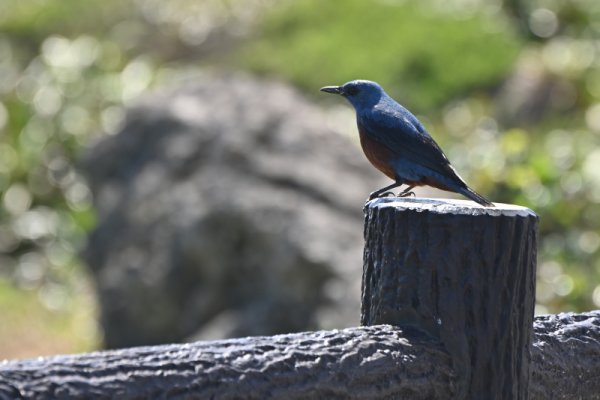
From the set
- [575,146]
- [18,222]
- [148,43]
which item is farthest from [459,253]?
[148,43]

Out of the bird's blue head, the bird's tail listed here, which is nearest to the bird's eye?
the bird's blue head

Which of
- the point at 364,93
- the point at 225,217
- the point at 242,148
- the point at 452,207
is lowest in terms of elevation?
the point at 452,207

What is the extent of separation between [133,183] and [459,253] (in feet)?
16.3

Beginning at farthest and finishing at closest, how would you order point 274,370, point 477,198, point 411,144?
point 411,144 → point 477,198 → point 274,370

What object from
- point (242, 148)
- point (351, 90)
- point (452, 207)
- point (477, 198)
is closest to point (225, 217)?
point (242, 148)

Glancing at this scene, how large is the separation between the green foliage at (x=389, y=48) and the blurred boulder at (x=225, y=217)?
11.2ft

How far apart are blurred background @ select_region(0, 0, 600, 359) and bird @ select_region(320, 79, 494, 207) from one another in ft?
8.84

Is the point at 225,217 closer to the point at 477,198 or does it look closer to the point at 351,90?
the point at 351,90

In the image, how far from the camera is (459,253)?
233cm

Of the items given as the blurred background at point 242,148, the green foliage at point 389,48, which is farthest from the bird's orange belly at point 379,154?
the green foliage at point 389,48

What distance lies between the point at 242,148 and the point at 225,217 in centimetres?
47

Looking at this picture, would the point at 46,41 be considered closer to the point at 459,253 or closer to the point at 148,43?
the point at 148,43

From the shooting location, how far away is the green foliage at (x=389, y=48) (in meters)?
10.7

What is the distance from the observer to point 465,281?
2342mm
